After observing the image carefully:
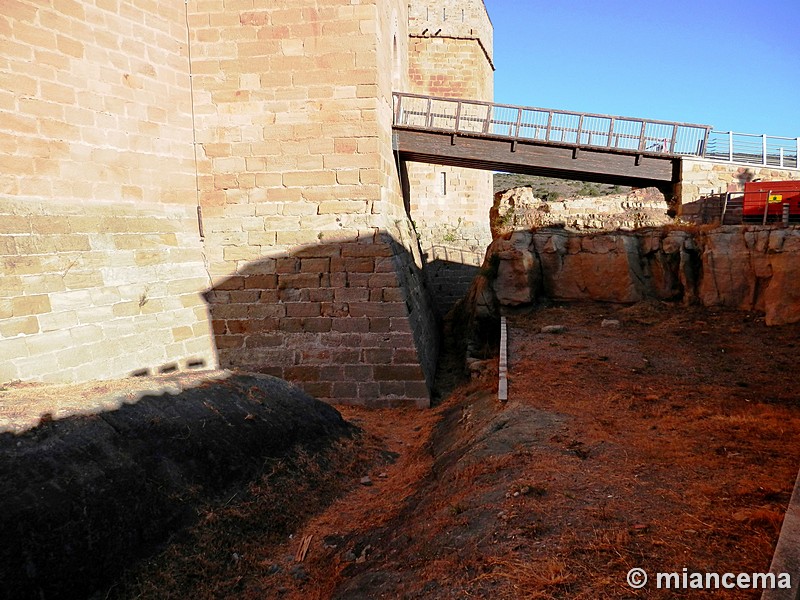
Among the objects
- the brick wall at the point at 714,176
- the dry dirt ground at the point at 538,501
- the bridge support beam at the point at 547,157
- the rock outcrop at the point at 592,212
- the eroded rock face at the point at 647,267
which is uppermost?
the bridge support beam at the point at 547,157

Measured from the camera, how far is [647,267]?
12.0m

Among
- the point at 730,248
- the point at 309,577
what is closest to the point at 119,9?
the point at 309,577

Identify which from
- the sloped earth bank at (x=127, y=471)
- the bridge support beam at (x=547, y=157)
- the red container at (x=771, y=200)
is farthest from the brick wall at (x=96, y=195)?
the red container at (x=771, y=200)

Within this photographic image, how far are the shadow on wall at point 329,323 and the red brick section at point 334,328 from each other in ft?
0.06

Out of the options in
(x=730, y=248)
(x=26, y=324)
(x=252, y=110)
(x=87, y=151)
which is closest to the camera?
(x=26, y=324)

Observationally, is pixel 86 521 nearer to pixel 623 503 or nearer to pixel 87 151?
pixel 623 503

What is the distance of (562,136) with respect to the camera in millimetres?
14398

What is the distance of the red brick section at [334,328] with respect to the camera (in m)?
9.46

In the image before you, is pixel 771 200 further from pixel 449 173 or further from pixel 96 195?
pixel 96 195

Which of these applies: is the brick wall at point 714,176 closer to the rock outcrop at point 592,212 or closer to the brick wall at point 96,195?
the rock outcrop at point 592,212

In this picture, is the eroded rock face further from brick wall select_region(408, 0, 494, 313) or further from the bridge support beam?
brick wall select_region(408, 0, 494, 313)

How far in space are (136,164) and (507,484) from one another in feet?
25.8

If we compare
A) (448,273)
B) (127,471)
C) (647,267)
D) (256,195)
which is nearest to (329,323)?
(256,195)

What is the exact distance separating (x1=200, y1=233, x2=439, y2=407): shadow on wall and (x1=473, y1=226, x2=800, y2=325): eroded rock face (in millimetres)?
3829
